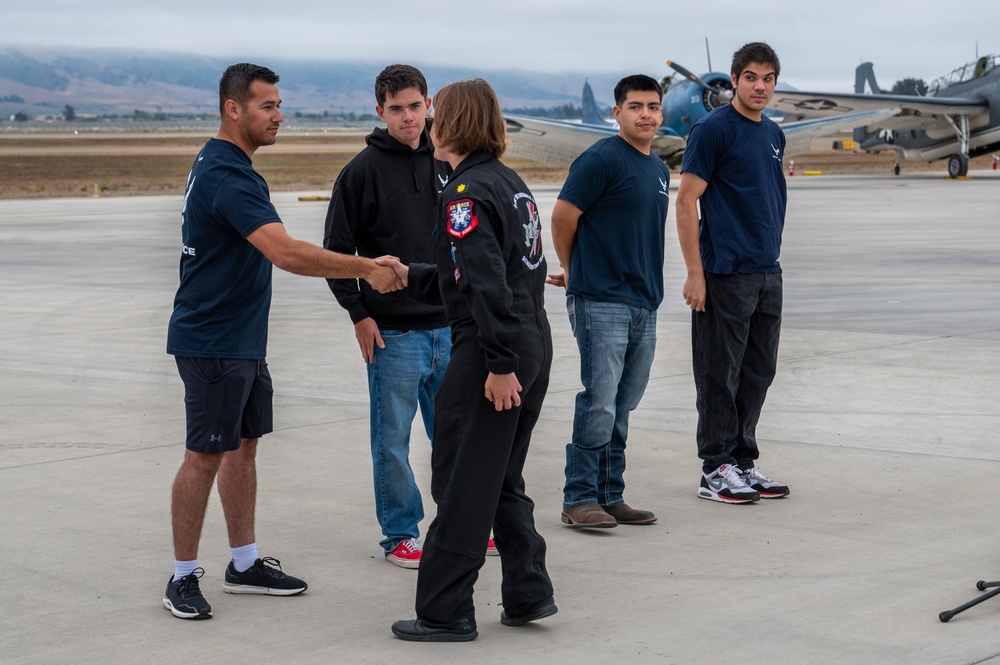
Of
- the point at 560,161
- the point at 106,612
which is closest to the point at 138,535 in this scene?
the point at 106,612

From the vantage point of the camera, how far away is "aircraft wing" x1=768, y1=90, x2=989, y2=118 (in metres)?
42.1

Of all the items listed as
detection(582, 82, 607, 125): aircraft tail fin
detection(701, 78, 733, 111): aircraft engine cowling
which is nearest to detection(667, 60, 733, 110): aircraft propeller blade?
detection(701, 78, 733, 111): aircraft engine cowling

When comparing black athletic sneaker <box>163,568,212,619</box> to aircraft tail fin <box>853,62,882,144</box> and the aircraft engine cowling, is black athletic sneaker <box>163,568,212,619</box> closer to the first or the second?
the aircraft engine cowling

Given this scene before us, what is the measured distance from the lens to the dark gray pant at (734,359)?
614cm

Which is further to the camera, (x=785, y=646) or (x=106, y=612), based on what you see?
(x=106, y=612)

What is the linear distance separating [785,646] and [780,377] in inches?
202

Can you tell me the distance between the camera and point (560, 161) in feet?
152

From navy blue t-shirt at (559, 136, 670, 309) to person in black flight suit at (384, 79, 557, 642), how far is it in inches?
55.6

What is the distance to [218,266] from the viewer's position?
4.58m

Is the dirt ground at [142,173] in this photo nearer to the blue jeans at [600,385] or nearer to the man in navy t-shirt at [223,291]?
the blue jeans at [600,385]

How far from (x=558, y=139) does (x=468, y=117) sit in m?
40.9

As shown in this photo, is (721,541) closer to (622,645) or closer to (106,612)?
→ (622,645)

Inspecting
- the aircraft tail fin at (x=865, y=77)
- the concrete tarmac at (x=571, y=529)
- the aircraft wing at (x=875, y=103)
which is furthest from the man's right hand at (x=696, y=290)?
the aircraft tail fin at (x=865, y=77)

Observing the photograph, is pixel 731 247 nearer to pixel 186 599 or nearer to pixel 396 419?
pixel 396 419
